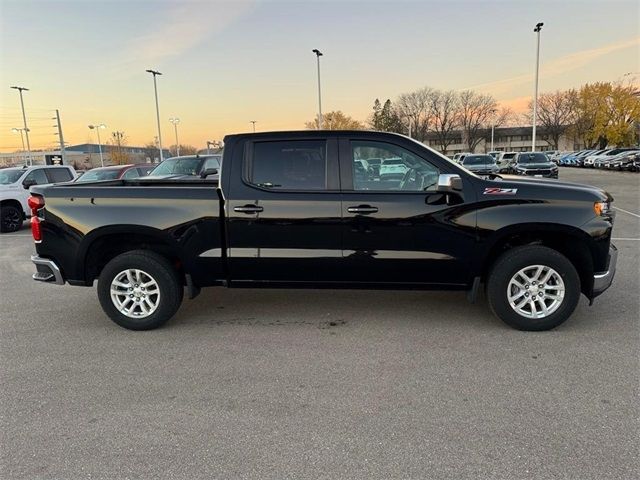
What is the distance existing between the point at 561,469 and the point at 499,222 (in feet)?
7.42

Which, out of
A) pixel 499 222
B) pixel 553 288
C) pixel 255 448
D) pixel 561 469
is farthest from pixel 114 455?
pixel 553 288

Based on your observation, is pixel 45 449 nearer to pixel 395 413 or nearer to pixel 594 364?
pixel 395 413

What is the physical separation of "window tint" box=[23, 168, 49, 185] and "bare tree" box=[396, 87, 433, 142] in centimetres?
8009

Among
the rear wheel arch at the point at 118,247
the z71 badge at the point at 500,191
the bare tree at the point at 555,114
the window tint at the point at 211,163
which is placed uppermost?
the bare tree at the point at 555,114

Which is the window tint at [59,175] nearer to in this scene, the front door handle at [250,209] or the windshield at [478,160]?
the front door handle at [250,209]

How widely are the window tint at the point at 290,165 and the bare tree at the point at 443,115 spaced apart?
87.4 metres

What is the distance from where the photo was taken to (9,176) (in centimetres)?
1253

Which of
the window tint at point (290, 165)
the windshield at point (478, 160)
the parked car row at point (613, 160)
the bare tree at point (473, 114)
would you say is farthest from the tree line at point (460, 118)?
the window tint at point (290, 165)

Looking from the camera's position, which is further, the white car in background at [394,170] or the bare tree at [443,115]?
the bare tree at [443,115]

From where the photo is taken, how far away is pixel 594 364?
3.68 m

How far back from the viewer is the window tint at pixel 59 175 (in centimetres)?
1292

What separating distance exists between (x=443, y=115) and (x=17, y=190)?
85.9 metres

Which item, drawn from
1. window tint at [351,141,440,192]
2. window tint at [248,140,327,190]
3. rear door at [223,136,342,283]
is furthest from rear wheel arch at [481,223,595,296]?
window tint at [248,140,327,190]

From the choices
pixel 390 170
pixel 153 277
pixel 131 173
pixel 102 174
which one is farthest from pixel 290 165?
pixel 131 173
